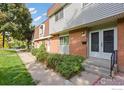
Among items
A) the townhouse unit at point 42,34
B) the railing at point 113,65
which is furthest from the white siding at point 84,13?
the townhouse unit at point 42,34

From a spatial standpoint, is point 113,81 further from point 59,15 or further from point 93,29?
point 59,15

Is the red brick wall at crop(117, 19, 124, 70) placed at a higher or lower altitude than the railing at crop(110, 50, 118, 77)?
higher

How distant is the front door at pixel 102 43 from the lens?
9.27m

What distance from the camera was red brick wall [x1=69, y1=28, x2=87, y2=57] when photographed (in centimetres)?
1208

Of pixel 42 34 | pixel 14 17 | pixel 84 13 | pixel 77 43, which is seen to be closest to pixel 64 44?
pixel 77 43

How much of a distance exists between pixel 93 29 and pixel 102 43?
1.42 metres

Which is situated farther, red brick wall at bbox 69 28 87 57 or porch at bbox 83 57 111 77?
red brick wall at bbox 69 28 87 57

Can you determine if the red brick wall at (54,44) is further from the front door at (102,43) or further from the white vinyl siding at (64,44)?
the front door at (102,43)

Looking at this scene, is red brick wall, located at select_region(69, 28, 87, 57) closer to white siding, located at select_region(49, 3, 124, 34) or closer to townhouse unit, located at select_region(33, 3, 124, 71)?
townhouse unit, located at select_region(33, 3, 124, 71)

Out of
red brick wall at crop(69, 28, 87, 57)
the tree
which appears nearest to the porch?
red brick wall at crop(69, 28, 87, 57)

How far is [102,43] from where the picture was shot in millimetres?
10180

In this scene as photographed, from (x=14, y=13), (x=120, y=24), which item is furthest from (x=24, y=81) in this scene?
(x=14, y=13)

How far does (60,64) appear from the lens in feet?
31.5
